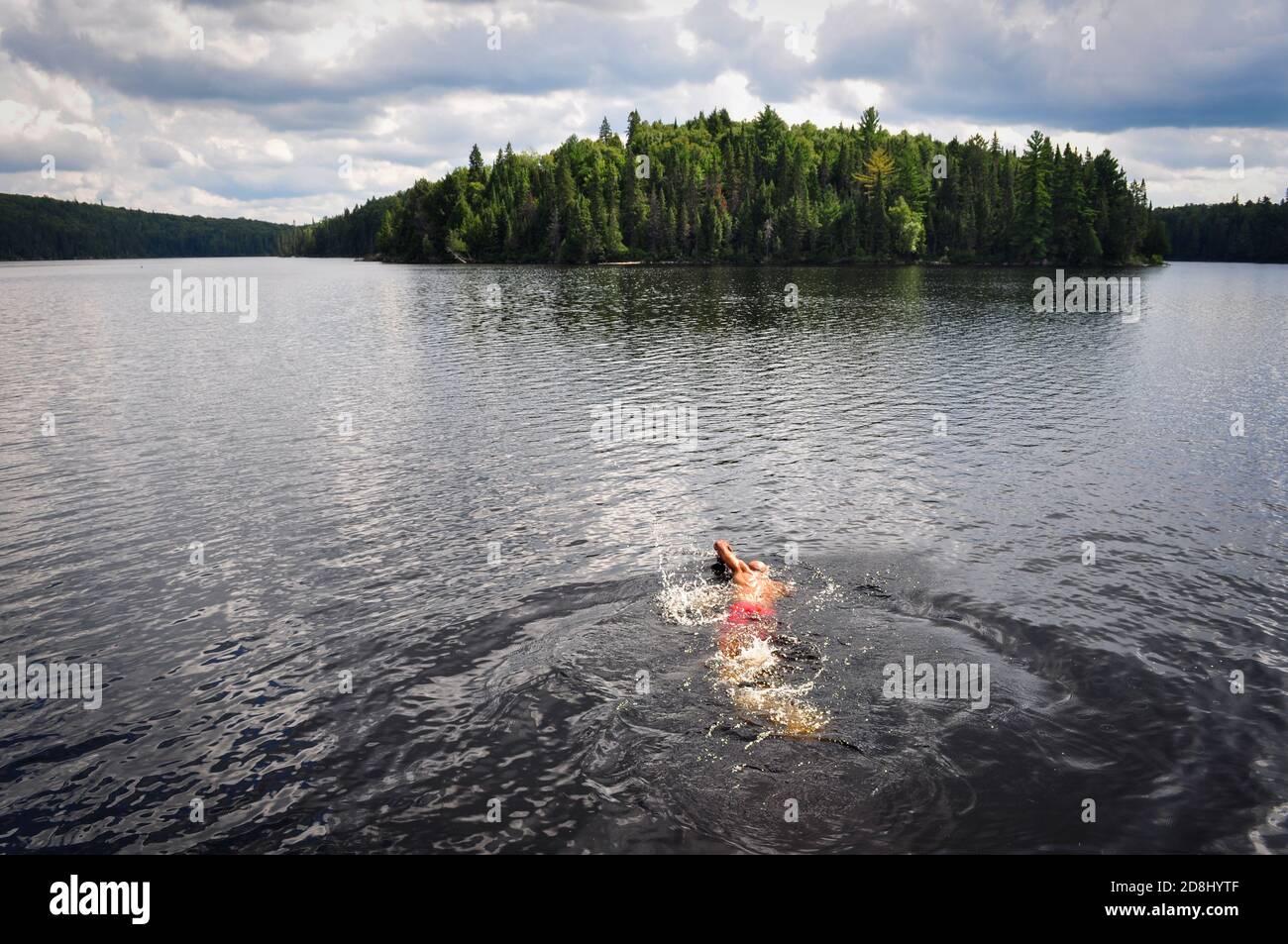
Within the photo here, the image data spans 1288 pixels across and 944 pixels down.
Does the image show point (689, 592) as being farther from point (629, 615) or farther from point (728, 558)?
point (629, 615)

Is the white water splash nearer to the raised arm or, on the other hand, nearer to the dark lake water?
the dark lake water

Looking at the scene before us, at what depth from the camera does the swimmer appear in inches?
751

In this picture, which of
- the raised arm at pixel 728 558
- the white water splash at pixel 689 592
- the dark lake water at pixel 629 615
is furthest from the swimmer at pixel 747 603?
the dark lake water at pixel 629 615

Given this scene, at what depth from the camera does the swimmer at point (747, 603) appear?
62.6 feet

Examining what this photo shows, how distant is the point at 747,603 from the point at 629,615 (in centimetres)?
310

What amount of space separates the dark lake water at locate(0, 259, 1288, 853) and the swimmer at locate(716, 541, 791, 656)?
57cm

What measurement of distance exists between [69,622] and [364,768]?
11177mm

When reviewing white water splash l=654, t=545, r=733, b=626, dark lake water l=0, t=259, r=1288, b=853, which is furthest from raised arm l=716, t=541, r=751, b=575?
dark lake water l=0, t=259, r=1288, b=853

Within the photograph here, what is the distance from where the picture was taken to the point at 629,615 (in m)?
20.5

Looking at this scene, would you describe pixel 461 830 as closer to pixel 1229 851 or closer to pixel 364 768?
pixel 364 768

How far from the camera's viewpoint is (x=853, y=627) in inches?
775

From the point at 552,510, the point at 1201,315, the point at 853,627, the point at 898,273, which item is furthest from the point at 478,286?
the point at 853,627

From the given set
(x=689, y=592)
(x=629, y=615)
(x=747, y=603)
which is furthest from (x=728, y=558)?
(x=629, y=615)

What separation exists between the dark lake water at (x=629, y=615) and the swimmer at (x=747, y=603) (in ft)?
1.85
